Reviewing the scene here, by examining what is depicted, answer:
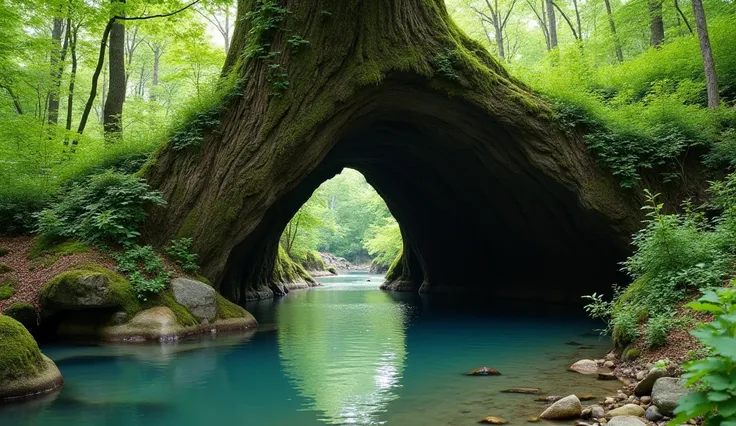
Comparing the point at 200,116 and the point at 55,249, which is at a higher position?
the point at 200,116

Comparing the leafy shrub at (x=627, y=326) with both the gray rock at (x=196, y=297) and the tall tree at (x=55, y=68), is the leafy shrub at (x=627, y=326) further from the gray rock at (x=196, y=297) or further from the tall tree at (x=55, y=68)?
the tall tree at (x=55, y=68)

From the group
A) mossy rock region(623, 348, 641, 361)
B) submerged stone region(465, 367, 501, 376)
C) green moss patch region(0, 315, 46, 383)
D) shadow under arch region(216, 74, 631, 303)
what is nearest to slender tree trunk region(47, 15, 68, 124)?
shadow under arch region(216, 74, 631, 303)

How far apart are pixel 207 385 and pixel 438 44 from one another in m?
10.3

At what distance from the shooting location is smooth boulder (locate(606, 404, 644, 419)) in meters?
5.47

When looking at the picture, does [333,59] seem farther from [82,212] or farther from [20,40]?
[20,40]

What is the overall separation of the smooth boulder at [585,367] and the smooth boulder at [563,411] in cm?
239

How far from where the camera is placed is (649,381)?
6.07m

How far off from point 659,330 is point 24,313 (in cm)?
1134

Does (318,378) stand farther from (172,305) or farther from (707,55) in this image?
(707,55)

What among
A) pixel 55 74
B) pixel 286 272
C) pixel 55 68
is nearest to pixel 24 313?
pixel 55 68

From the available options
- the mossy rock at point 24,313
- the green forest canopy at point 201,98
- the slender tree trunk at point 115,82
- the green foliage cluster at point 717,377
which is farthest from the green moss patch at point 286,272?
the green foliage cluster at point 717,377

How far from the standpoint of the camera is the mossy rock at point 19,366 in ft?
20.6

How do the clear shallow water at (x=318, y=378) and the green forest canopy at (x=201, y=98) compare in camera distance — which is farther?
the green forest canopy at (x=201, y=98)

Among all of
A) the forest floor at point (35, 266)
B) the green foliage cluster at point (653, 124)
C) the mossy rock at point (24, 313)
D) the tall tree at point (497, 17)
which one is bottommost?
the mossy rock at point (24, 313)
